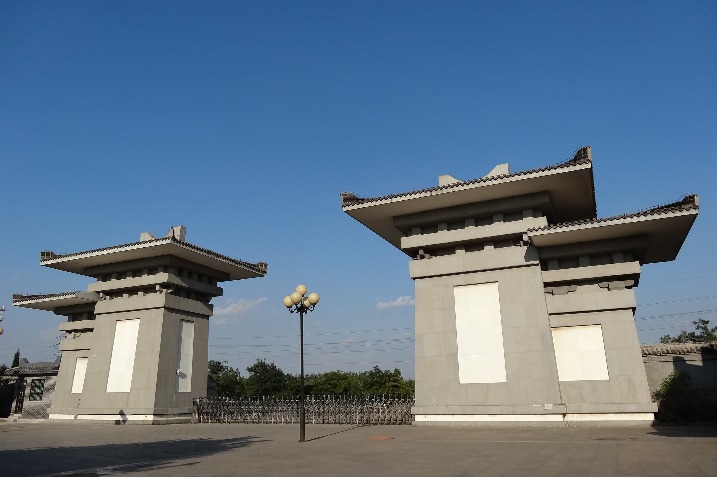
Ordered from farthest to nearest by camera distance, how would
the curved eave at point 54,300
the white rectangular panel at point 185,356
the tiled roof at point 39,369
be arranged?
the tiled roof at point 39,369 → the curved eave at point 54,300 → the white rectangular panel at point 185,356

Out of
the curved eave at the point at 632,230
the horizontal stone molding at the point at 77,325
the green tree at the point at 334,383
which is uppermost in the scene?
the curved eave at the point at 632,230

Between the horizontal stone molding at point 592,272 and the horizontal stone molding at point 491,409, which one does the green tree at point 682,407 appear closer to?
the horizontal stone molding at point 491,409

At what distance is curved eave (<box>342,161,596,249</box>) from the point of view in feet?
56.4

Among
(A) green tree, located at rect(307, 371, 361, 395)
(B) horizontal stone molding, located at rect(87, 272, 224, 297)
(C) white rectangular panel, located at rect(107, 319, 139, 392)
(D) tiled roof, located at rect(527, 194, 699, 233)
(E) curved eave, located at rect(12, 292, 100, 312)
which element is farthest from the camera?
(A) green tree, located at rect(307, 371, 361, 395)

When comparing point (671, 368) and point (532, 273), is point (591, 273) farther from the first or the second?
point (671, 368)

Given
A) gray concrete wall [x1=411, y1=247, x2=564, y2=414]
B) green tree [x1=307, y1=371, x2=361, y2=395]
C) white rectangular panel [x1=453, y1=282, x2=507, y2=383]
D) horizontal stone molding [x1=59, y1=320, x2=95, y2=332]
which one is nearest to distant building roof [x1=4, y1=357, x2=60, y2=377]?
horizontal stone molding [x1=59, y1=320, x2=95, y2=332]

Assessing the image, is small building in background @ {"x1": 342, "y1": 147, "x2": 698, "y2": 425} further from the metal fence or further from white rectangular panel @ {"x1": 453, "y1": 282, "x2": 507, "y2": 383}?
the metal fence

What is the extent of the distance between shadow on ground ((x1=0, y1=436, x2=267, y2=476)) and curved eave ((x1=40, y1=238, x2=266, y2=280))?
35.0ft

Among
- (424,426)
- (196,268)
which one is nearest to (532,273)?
(424,426)

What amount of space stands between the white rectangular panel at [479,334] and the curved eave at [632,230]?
9.38ft

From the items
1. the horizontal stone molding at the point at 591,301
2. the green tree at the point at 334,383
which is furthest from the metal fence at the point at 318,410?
the green tree at the point at 334,383

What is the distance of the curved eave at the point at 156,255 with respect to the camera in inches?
916

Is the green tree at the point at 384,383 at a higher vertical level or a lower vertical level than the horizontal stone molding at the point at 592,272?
lower

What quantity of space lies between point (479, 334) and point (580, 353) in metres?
3.54
